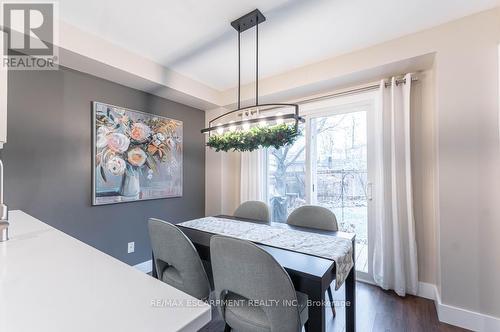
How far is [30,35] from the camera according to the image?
185cm

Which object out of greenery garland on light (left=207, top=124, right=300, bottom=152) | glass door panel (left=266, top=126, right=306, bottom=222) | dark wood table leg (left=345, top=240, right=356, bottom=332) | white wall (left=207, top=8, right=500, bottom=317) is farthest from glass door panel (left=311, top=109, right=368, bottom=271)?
greenery garland on light (left=207, top=124, right=300, bottom=152)

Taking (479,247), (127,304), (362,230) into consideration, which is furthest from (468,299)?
(127,304)

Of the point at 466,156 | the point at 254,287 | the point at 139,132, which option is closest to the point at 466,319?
the point at 466,156

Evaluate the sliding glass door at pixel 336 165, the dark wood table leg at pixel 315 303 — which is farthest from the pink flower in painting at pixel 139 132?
the dark wood table leg at pixel 315 303

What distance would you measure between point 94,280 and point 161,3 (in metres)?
1.86

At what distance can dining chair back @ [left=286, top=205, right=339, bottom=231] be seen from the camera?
212 centimetres

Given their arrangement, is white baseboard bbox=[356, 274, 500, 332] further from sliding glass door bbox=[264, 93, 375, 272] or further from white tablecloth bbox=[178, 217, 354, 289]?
white tablecloth bbox=[178, 217, 354, 289]

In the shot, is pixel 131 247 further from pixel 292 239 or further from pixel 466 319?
pixel 466 319

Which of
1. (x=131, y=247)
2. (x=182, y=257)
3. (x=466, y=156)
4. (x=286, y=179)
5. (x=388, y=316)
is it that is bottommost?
(x=388, y=316)

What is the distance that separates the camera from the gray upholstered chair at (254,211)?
257cm

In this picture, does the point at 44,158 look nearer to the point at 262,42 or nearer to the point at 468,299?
the point at 262,42

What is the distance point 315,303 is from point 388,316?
137 centimetres

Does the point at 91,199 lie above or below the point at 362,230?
above

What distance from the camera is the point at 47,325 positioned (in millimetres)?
545
